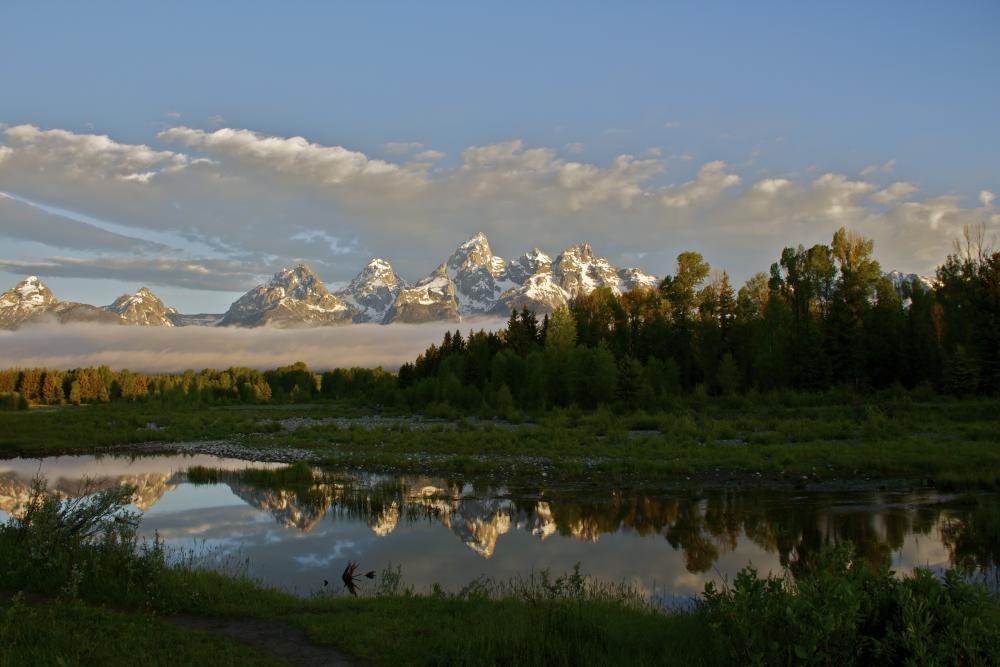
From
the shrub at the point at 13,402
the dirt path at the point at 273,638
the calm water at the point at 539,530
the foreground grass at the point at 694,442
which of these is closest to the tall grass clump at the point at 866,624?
the dirt path at the point at 273,638

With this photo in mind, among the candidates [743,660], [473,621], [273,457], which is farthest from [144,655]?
[273,457]

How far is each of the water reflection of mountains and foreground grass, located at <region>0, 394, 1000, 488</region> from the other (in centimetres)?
421

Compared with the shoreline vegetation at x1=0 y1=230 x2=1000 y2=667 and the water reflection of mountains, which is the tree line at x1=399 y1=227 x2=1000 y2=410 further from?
the water reflection of mountains

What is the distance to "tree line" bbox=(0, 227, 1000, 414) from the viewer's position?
56.7m

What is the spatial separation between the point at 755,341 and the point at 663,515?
4846 cm

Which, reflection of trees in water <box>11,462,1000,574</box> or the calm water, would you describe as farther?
reflection of trees in water <box>11,462,1000,574</box>

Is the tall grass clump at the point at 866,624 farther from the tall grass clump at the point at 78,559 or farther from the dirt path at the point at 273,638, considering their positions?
the tall grass clump at the point at 78,559

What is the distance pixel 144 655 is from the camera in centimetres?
752

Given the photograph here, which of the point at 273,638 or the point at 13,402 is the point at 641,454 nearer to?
the point at 273,638

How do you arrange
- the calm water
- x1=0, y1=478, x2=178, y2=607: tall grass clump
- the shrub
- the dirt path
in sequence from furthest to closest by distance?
1. the shrub
2. the calm water
3. x1=0, y1=478, x2=178, y2=607: tall grass clump
4. the dirt path

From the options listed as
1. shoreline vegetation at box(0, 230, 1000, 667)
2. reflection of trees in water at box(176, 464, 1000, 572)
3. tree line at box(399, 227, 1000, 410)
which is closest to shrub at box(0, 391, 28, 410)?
shoreline vegetation at box(0, 230, 1000, 667)

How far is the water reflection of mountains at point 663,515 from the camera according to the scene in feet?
53.0

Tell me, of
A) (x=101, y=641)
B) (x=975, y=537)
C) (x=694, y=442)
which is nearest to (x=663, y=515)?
(x=975, y=537)

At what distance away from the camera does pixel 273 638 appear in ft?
28.7
